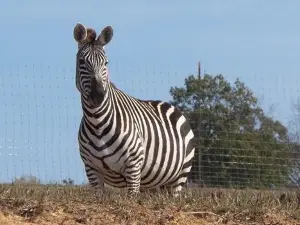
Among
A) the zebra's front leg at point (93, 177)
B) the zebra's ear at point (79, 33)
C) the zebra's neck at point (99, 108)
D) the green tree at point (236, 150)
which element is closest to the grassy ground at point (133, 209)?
the zebra's front leg at point (93, 177)

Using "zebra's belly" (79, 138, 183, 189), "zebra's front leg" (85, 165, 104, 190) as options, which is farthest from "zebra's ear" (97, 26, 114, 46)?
"zebra's front leg" (85, 165, 104, 190)

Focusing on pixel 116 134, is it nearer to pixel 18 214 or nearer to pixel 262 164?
pixel 18 214

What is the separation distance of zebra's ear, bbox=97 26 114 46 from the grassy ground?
3032mm

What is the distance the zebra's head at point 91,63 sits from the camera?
37.8 feet

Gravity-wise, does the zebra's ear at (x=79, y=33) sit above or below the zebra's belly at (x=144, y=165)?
above

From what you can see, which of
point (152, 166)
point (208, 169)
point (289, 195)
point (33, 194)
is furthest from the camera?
point (208, 169)

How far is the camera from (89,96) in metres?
11.6

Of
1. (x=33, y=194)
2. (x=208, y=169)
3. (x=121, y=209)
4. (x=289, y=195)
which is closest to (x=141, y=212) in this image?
(x=121, y=209)

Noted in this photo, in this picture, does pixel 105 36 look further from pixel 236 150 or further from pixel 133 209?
pixel 236 150

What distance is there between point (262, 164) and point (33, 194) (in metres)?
11.3

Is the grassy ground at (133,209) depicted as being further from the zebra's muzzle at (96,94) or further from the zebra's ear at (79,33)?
the zebra's ear at (79,33)

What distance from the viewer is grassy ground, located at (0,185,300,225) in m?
8.06

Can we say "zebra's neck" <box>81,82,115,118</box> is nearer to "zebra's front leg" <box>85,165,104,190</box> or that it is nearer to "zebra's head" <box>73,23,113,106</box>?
"zebra's head" <box>73,23,113,106</box>

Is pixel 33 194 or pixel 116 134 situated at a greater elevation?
pixel 116 134
